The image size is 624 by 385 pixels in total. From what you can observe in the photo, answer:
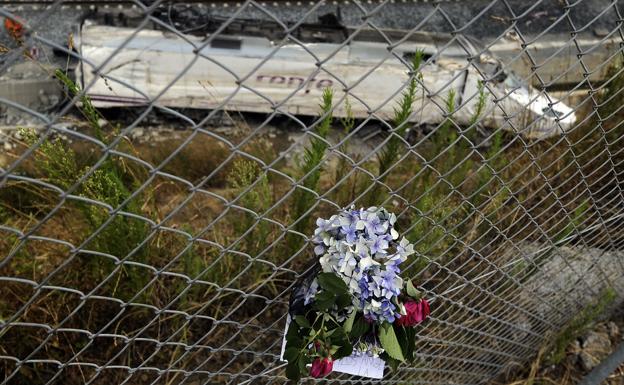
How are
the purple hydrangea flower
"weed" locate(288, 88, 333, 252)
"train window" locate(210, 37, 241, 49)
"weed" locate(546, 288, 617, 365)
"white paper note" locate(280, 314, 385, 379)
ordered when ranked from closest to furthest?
the purple hydrangea flower, "white paper note" locate(280, 314, 385, 379), "weed" locate(288, 88, 333, 252), "weed" locate(546, 288, 617, 365), "train window" locate(210, 37, 241, 49)

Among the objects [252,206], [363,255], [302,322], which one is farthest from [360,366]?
[252,206]

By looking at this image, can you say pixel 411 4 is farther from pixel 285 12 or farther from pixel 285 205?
pixel 285 205

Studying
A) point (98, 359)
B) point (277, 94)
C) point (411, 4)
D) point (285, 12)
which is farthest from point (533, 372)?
point (411, 4)

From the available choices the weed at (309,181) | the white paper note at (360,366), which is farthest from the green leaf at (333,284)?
the weed at (309,181)

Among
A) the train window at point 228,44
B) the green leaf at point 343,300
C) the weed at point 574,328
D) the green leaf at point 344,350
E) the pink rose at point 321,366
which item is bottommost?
the pink rose at point 321,366

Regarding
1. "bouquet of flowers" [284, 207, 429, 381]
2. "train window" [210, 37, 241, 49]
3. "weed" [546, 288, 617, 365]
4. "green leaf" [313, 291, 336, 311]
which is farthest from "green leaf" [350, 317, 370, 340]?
"train window" [210, 37, 241, 49]

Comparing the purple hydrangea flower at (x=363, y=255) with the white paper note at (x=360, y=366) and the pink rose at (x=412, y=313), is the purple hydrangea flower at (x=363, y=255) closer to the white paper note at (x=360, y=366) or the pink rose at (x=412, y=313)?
the pink rose at (x=412, y=313)

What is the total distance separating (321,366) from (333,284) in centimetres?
22

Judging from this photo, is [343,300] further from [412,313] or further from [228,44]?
[228,44]

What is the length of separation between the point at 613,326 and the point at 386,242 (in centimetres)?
193

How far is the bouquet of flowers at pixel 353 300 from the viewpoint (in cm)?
133

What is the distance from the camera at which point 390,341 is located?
1.46 metres

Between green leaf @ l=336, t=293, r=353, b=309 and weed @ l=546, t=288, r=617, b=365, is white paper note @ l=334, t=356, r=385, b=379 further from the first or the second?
weed @ l=546, t=288, r=617, b=365

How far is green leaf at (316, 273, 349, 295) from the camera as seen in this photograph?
133cm
